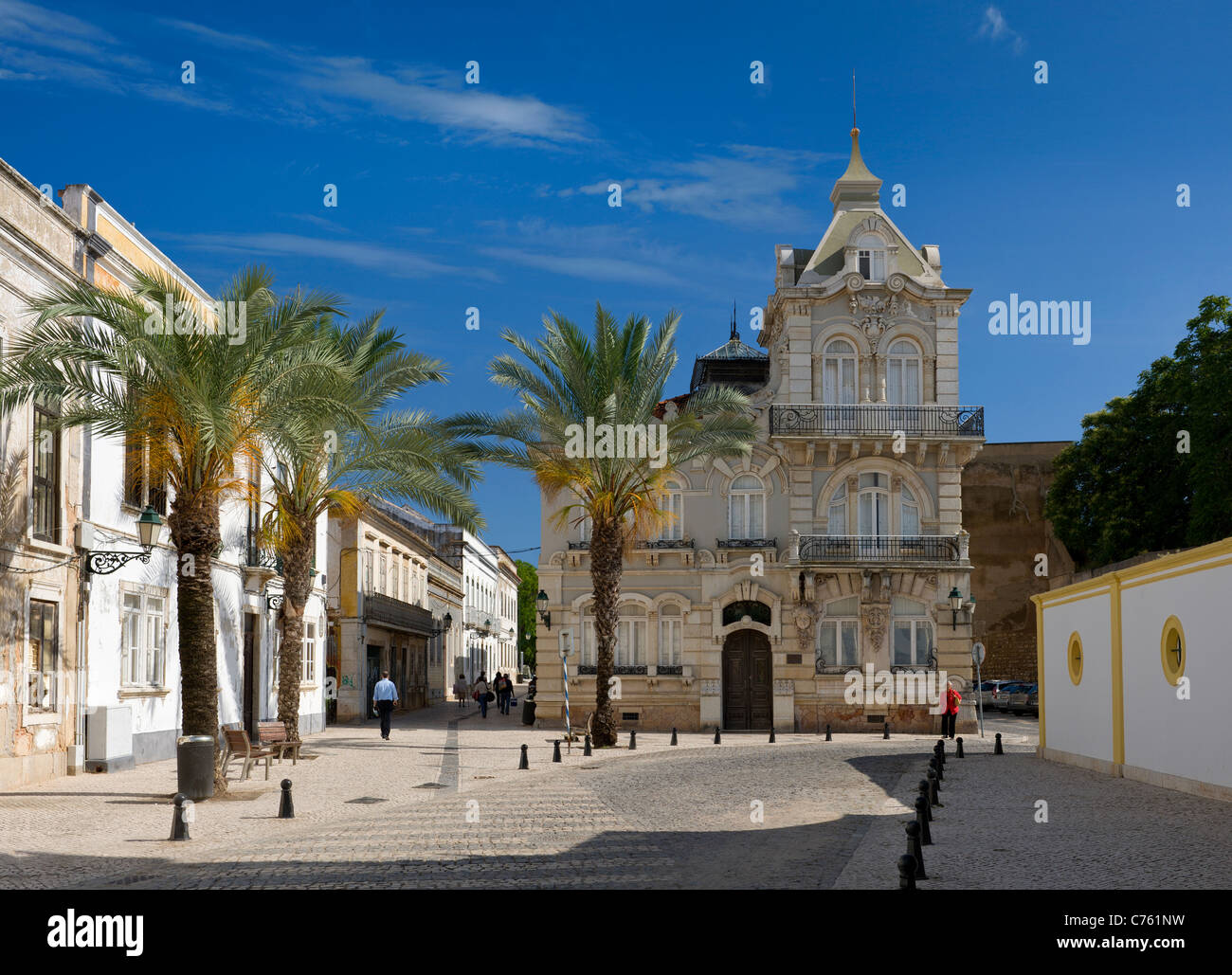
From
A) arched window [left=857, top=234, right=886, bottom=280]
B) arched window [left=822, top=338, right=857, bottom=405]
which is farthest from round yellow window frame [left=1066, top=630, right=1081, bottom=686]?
arched window [left=857, top=234, right=886, bottom=280]

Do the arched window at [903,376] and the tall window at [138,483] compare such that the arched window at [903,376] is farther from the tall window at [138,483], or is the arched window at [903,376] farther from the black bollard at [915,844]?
the black bollard at [915,844]

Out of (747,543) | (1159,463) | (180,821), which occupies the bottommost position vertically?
(180,821)

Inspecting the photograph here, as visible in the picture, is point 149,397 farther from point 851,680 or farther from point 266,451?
point 851,680

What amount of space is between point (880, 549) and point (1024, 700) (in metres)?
15.6

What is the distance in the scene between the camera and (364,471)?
2456 centimetres

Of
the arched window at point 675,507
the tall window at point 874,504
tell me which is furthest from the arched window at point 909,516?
the arched window at point 675,507

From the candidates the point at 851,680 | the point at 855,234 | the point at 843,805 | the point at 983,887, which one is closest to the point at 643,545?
the point at 851,680

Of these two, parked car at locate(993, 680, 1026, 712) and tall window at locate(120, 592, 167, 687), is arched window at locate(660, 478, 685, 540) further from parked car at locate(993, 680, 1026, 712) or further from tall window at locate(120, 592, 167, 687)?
parked car at locate(993, 680, 1026, 712)

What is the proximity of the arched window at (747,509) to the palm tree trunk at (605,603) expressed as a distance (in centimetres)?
801

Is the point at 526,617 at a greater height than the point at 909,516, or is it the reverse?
the point at 909,516

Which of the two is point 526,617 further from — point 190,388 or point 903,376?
point 190,388

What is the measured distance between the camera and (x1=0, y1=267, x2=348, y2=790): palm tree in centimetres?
1595

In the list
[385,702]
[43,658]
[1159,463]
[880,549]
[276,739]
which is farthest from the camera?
[1159,463]

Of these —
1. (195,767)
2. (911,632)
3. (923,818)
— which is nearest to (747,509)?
(911,632)
